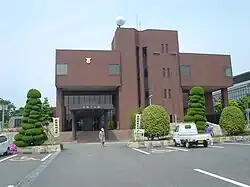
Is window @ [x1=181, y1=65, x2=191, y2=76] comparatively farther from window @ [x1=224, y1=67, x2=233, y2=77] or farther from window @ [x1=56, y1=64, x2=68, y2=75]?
window @ [x1=56, y1=64, x2=68, y2=75]

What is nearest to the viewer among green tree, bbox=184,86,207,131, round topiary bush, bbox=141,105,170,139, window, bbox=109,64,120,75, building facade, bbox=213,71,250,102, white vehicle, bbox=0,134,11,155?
white vehicle, bbox=0,134,11,155

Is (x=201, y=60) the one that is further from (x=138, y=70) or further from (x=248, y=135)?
(x=248, y=135)

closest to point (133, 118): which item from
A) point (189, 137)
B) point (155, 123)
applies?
point (155, 123)

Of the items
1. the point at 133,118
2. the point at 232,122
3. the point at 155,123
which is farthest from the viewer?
the point at 133,118

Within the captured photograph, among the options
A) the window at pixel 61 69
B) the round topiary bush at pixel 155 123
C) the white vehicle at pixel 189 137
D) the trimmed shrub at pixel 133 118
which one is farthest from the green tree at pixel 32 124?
the window at pixel 61 69

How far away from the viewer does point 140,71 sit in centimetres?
4650

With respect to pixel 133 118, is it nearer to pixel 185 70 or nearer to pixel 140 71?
pixel 140 71

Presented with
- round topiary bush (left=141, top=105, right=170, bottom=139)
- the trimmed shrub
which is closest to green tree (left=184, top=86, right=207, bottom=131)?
round topiary bush (left=141, top=105, right=170, bottom=139)

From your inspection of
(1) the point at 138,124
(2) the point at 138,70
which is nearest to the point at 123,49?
(2) the point at 138,70

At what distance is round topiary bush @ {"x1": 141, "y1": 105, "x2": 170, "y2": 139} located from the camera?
84.1ft

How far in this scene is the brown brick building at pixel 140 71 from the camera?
4434 cm

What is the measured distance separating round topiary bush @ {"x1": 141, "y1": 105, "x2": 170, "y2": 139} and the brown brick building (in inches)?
703

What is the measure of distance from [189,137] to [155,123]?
5494 millimetres

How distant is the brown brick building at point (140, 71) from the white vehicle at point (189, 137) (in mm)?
21252
